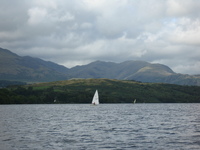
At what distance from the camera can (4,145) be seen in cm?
4719

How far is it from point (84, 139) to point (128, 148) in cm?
1132

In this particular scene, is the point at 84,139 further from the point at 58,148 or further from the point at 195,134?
the point at 195,134

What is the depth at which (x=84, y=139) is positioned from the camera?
52.8 meters

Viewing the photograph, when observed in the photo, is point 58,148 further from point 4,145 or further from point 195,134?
point 195,134

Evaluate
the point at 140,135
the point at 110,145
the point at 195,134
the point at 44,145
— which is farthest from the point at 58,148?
the point at 195,134

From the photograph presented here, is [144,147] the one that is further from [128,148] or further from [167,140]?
[167,140]

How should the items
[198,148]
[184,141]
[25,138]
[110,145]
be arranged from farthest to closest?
[25,138]
[184,141]
[110,145]
[198,148]

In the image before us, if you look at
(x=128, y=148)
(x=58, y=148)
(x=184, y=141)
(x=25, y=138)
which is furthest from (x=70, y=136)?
(x=184, y=141)

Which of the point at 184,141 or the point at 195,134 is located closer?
the point at 184,141

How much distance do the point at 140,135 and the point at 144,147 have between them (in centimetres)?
1244

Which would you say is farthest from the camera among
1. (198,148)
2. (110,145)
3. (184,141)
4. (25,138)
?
(25,138)

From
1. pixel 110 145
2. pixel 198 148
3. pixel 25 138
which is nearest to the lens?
pixel 198 148

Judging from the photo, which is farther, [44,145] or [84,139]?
[84,139]

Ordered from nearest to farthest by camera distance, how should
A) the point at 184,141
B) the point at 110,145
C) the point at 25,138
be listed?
the point at 110,145
the point at 184,141
the point at 25,138
